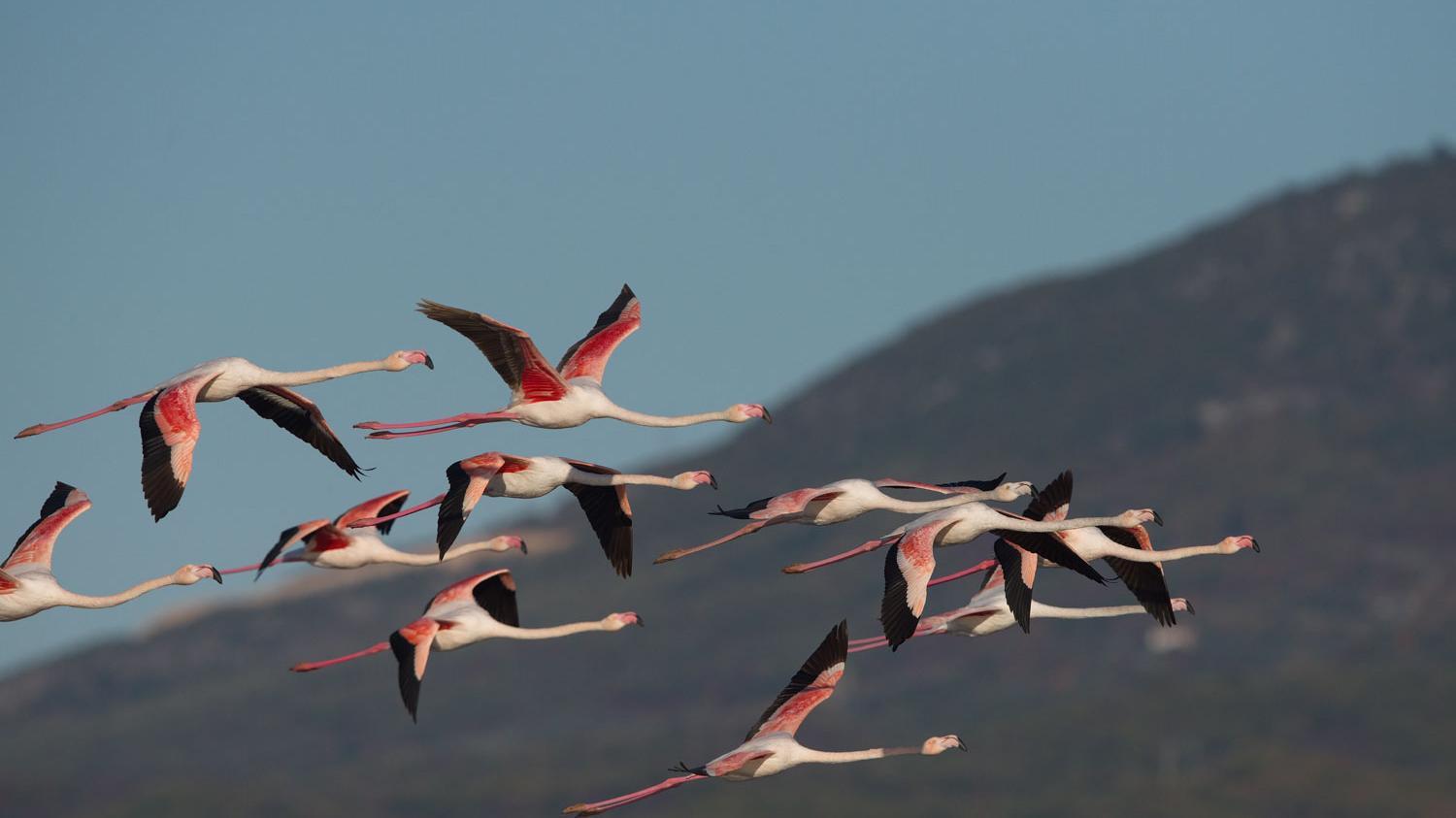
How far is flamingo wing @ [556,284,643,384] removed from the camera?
93.6ft

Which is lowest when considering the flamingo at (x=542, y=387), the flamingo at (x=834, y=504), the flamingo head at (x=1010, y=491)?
the flamingo head at (x=1010, y=491)

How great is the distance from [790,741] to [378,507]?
6047 mm

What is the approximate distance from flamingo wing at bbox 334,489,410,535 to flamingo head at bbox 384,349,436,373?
8.18 ft

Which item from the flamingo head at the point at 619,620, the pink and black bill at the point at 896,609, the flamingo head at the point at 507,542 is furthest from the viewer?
the flamingo head at the point at 507,542

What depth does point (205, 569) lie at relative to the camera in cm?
2441

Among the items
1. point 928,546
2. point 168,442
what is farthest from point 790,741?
point 168,442

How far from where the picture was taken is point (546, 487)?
26.5 m

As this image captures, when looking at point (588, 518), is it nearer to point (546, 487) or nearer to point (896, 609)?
point (546, 487)

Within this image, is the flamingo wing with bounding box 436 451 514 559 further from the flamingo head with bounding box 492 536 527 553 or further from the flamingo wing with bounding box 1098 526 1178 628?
the flamingo wing with bounding box 1098 526 1178 628

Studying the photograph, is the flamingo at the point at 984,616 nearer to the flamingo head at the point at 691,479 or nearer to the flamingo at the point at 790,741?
the flamingo at the point at 790,741

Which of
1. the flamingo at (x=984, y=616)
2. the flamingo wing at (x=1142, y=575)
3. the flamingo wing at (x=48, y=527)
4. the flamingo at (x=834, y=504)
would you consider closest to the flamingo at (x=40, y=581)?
the flamingo wing at (x=48, y=527)

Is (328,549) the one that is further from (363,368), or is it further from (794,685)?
(794,685)

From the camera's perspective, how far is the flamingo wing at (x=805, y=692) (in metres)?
24.5

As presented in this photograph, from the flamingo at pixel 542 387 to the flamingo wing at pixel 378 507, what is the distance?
48.1 inches
